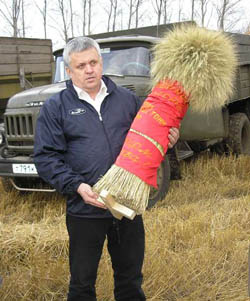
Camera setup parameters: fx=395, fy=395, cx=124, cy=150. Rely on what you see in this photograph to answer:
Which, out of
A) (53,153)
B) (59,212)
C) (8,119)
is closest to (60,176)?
(53,153)

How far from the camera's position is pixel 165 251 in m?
2.99

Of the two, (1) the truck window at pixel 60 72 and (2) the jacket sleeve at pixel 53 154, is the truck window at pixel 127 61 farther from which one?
Result: (2) the jacket sleeve at pixel 53 154

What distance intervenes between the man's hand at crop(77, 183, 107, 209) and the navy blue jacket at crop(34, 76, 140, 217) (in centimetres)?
4

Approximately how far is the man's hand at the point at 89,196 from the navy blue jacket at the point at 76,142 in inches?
1.6

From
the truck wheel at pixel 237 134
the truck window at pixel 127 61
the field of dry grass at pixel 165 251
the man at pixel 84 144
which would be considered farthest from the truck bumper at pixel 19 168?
the truck wheel at pixel 237 134

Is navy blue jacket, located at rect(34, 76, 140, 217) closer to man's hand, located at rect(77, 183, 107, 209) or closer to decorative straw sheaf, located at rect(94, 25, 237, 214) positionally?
man's hand, located at rect(77, 183, 107, 209)

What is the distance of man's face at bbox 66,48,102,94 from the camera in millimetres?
1969

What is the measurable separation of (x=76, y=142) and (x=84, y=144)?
47 millimetres

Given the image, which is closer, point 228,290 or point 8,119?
point 228,290

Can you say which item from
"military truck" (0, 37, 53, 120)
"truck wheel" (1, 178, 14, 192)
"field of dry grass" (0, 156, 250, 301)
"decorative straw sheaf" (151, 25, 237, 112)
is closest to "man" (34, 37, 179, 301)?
"decorative straw sheaf" (151, 25, 237, 112)

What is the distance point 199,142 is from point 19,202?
260 centimetres

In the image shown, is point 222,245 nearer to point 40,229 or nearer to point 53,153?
point 40,229

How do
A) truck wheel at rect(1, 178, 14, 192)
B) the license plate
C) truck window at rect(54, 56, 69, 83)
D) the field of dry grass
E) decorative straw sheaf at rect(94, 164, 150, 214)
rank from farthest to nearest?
truck window at rect(54, 56, 69, 83)
truck wheel at rect(1, 178, 14, 192)
the license plate
the field of dry grass
decorative straw sheaf at rect(94, 164, 150, 214)

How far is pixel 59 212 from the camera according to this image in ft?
13.8
